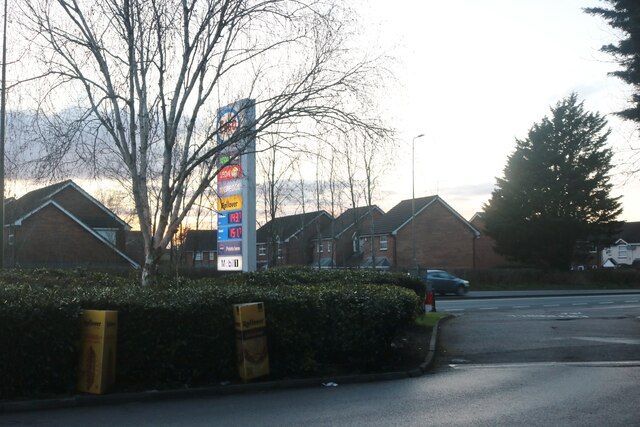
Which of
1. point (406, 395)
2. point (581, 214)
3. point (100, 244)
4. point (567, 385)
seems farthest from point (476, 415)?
point (581, 214)

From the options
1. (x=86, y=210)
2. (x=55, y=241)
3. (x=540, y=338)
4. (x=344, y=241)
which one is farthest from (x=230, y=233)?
(x=344, y=241)

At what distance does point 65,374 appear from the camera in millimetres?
10047

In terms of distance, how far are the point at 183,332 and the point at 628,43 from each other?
14494 millimetres

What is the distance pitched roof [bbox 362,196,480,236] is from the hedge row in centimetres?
4915

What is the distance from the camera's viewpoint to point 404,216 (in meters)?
63.2

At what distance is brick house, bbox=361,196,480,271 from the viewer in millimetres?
61812

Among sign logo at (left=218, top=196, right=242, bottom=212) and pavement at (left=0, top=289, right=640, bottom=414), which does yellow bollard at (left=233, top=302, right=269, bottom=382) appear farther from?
sign logo at (left=218, top=196, right=242, bottom=212)

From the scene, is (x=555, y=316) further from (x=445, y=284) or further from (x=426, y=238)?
(x=426, y=238)

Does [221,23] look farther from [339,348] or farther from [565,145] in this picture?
[565,145]

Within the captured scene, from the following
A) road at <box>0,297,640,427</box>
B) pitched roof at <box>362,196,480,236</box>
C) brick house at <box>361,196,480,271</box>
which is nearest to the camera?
road at <box>0,297,640,427</box>

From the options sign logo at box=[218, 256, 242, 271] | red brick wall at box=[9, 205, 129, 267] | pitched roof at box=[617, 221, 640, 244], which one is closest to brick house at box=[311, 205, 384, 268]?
red brick wall at box=[9, 205, 129, 267]

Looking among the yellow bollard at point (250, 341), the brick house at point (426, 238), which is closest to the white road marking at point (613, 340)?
the yellow bollard at point (250, 341)

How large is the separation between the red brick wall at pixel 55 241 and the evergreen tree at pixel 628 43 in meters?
33.4

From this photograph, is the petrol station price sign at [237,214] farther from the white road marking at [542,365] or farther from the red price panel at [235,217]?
the white road marking at [542,365]
